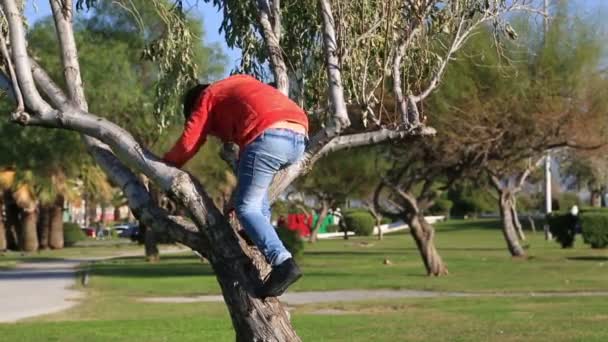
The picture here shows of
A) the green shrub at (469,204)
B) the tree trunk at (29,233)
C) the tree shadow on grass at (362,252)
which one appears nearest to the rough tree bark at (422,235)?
the tree shadow on grass at (362,252)

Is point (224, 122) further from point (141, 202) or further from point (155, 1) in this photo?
point (155, 1)

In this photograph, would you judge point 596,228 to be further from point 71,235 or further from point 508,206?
point 71,235

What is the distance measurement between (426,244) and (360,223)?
40504 mm

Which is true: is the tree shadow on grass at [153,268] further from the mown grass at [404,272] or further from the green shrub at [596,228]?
the green shrub at [596,228]

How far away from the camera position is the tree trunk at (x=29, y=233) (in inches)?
2162

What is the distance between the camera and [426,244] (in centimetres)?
3170

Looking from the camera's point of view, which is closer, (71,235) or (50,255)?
(50,255)

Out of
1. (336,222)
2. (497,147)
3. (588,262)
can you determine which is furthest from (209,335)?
(336,222)

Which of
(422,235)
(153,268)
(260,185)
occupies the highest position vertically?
(260,185)

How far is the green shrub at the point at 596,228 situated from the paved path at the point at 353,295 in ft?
63.7

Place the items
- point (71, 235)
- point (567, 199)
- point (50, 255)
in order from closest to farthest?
1. point (50, 255)
2. point (71, 235)
3. point (567, 199)

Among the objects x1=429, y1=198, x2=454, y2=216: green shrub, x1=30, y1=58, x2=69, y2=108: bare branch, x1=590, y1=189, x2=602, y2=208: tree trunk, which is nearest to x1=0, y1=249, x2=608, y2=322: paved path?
x1=30, y1=58, x2=69, y2=108: bare branch

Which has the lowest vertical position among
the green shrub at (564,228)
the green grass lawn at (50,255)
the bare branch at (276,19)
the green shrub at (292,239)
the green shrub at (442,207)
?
the green shrub at (442,207)

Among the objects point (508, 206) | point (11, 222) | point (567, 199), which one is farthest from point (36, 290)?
point (567, 199)
